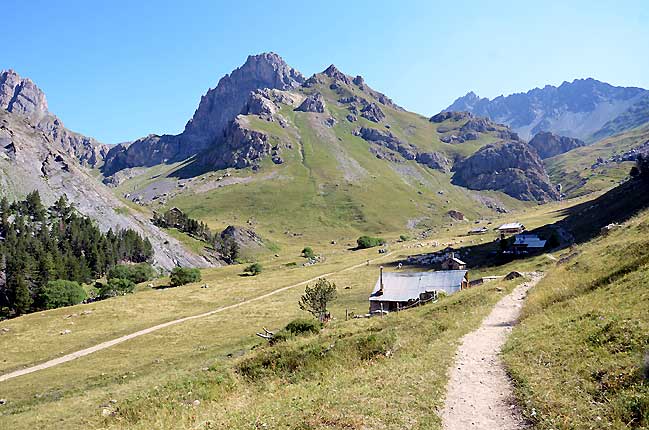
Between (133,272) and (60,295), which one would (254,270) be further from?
(60,295)

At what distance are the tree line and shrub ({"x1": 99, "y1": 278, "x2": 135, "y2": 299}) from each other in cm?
865

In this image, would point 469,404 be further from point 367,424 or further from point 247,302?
point 247,302

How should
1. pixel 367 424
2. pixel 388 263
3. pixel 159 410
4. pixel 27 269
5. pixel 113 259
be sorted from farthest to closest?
pixel 113 259 → pixel 388 263 → pixel 27 269 → pixel 159 410 → pixel 367 424

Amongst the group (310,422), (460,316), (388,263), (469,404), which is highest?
(310,422)

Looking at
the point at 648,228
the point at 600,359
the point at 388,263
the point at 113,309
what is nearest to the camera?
the point at 600,359

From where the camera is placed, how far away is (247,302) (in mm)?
100688

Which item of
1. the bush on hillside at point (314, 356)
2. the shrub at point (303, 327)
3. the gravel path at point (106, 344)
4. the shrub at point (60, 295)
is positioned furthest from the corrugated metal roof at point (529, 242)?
the shrub at point (60, 295)

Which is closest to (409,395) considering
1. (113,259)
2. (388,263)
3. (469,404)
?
(469,404)

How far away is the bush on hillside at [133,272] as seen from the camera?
14375cm

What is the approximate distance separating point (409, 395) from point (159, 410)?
580 inches

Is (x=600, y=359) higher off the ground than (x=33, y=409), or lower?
higher

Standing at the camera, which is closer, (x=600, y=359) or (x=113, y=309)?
(x=600, y=359)

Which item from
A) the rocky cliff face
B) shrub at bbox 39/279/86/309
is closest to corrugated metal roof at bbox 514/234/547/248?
shrub at bbox 39/279/86/309

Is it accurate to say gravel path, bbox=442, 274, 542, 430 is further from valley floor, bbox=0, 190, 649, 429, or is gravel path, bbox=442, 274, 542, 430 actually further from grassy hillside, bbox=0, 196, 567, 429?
grassy hillside, bbox=0, 196, 567, 429
